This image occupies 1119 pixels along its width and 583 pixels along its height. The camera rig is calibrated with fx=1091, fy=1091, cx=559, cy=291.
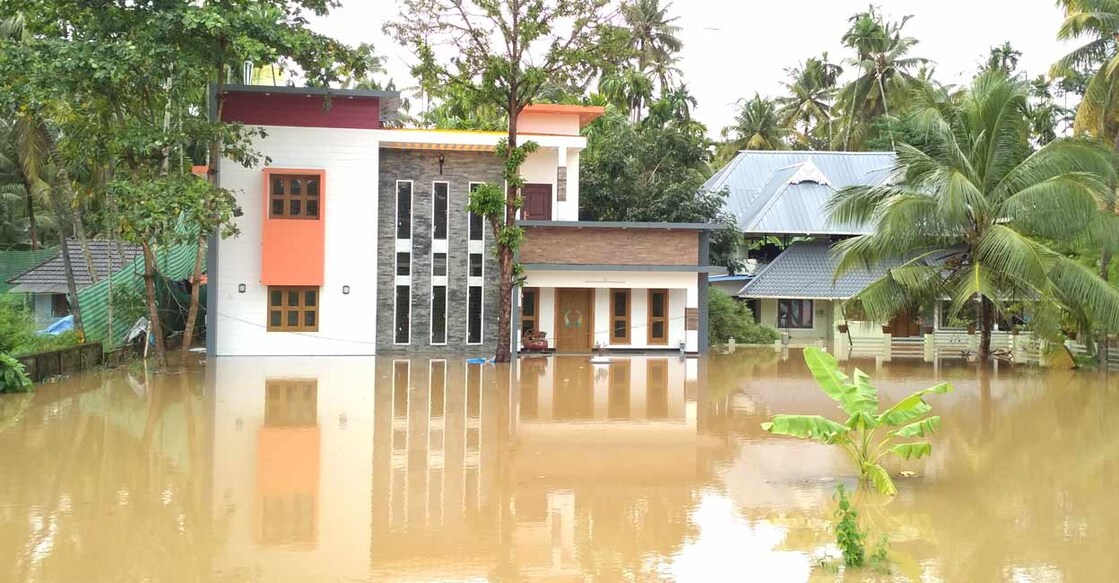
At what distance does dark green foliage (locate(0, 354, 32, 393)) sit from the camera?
1638cm

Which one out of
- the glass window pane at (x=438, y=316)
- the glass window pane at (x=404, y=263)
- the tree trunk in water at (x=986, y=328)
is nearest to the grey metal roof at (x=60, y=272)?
the glass window pane at (x=404, y=263)

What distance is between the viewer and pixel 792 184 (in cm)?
3594

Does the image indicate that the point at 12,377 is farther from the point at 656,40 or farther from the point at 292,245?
the point at 656,40

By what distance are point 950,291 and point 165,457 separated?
57.8 ft

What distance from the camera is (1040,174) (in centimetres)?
2258

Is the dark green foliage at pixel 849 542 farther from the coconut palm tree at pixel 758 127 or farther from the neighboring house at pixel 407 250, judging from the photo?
the coconut palm tree at pixel 758 127

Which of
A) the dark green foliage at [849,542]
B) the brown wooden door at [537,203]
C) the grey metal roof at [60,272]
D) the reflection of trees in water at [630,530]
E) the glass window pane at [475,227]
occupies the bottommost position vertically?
the reflection of trees in water at [630,530]

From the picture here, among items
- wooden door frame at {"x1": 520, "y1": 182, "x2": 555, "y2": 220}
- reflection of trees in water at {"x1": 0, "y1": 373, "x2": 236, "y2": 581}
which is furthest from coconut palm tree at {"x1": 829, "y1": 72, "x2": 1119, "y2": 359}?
reflection of trees in water at {"x1": 0, "y1": 373, "x2": 236, "y2": 581}

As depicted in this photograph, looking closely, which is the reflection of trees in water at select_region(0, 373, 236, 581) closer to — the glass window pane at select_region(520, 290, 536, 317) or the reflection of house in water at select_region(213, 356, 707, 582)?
the reflection of house in water at select_region(213, 356, 707, 582)

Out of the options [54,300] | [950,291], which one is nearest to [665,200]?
[950,291]

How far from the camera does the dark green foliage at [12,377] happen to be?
Result: 16.4m

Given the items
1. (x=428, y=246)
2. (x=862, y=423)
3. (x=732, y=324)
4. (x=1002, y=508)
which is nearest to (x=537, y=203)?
(x=428, y=246)

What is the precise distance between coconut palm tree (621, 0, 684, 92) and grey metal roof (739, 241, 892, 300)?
488 inches

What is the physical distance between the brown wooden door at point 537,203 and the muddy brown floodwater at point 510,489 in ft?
35.0
